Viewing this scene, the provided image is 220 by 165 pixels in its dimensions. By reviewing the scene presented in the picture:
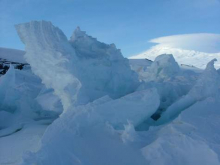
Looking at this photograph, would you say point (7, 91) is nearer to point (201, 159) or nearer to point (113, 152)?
point (113, 152)

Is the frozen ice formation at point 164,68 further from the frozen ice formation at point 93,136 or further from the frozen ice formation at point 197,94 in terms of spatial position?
the frozen ice formation at point 93,136

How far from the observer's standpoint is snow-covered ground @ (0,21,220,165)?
1.98 metres

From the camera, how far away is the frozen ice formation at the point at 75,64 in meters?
3.22

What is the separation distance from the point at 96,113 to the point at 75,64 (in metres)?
1.19

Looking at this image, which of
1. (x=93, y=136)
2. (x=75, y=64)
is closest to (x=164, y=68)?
(x=75, y=64)

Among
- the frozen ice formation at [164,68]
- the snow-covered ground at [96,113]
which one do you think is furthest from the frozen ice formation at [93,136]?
the frozen ice formation at [164,68]

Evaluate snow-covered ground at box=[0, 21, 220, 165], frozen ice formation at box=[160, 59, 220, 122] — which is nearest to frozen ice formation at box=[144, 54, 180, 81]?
snow-covered ground at box=[0, 21, 220, 165]

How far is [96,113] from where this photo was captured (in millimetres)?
2490

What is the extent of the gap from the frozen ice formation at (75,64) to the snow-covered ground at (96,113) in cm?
1

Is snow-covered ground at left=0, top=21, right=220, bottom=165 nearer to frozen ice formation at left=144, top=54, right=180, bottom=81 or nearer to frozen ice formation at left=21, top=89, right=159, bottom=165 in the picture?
frozen ice formation at left=21, top=89, right=159, bottom=165

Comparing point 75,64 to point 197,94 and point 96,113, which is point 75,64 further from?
point 197,94

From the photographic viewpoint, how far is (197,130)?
7.72 ft

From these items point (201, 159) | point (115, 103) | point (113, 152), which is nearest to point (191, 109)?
point (115, 103)

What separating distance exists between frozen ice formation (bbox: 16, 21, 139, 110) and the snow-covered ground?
0.04ft
